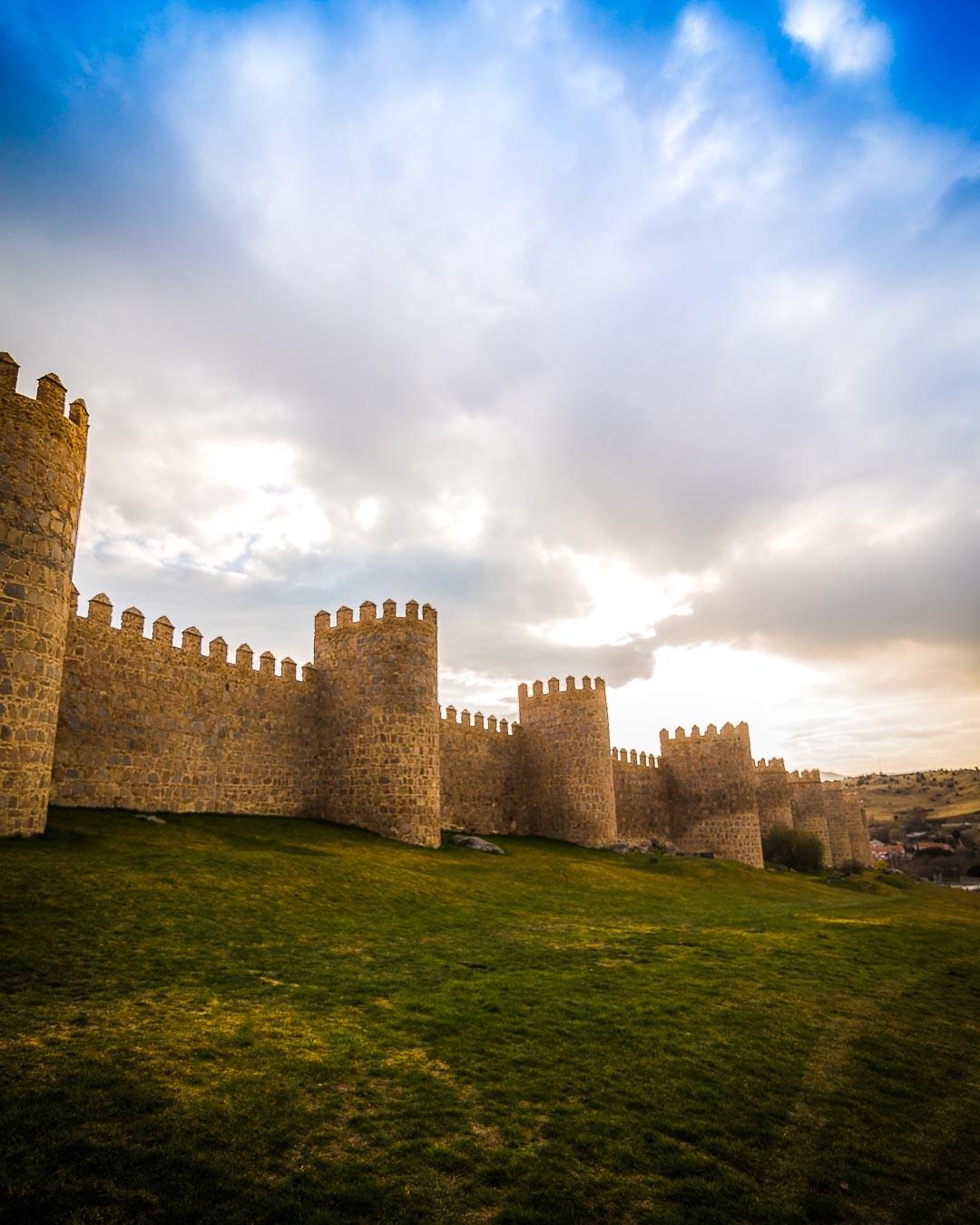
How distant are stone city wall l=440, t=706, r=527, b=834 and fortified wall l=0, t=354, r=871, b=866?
10 cm

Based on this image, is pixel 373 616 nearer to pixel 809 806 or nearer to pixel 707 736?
pixel 707 736

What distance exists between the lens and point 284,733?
92.3ft

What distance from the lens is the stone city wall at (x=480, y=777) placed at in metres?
37.0

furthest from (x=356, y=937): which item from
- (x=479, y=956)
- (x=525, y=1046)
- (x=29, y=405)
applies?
(x=29, y=405)

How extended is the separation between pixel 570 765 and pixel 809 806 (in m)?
31.9

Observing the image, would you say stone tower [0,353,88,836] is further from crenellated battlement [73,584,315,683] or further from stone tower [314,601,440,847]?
stone tower [314,601,440,847]

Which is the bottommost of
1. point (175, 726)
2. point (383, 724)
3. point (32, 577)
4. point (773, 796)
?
point (773, 796)

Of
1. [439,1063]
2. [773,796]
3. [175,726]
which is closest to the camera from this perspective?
[439,1063]

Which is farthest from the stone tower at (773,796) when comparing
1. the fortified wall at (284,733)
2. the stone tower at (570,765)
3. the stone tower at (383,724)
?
the stone tower at (383,724)

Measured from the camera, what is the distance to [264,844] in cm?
2094

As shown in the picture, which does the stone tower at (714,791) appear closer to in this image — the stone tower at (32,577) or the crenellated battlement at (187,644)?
the crenellated battlement at (187,644)

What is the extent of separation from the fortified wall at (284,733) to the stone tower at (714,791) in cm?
9

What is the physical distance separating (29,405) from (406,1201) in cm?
1718

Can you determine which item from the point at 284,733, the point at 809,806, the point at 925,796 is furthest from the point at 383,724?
the point at 925,796
